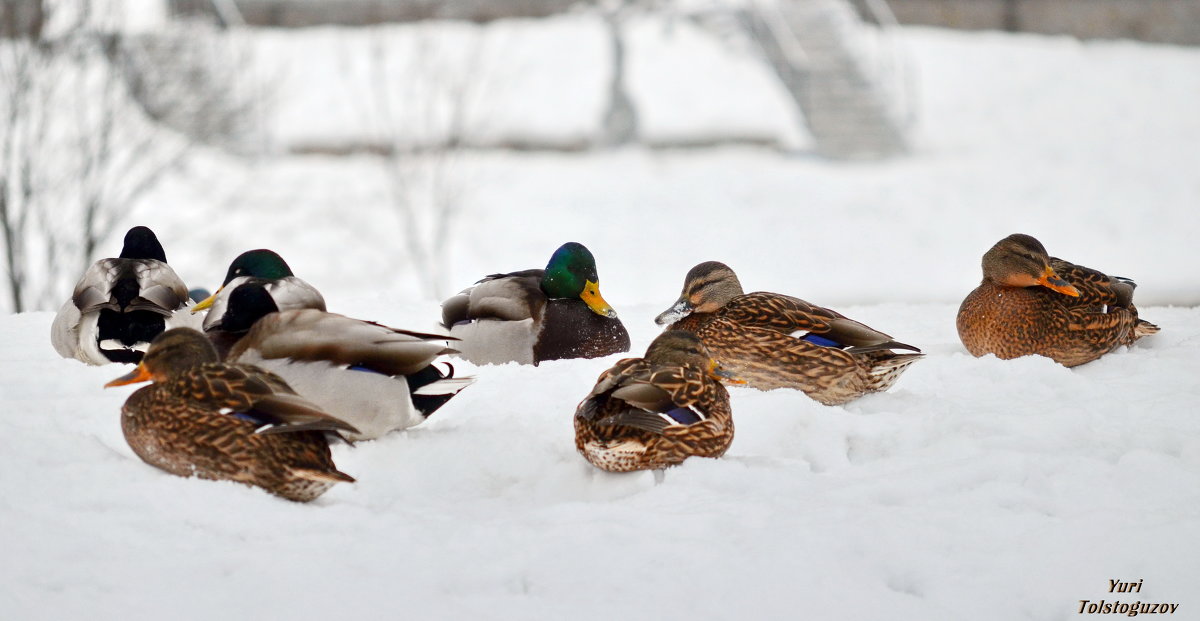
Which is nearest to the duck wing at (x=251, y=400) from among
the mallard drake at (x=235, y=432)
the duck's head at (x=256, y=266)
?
the mallard drake at (x=235, y=432)

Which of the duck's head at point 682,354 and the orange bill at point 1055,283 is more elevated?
the orange bill at point 1055,283

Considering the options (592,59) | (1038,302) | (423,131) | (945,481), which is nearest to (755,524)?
(945,481)

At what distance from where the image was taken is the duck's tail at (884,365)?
4.70 m

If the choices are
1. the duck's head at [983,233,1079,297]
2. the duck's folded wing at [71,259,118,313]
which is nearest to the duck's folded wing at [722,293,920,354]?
the duck's head at [983,233,1079,297]

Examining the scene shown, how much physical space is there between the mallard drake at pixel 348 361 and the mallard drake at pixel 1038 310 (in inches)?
97.6

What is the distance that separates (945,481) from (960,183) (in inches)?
566

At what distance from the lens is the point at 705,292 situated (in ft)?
17.1

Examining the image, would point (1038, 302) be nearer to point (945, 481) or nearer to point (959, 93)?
point (945, 481)

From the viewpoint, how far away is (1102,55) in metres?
22.1

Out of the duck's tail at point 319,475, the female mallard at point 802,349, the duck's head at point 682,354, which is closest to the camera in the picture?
the duck's tail at point 319,475

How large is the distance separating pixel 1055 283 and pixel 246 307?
325 centimetres

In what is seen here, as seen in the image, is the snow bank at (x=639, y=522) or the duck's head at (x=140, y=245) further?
the duck's head at (x=140, y=245)
